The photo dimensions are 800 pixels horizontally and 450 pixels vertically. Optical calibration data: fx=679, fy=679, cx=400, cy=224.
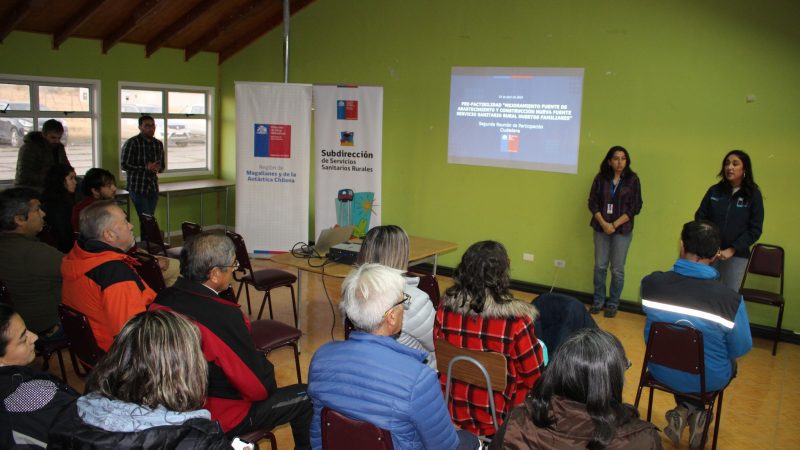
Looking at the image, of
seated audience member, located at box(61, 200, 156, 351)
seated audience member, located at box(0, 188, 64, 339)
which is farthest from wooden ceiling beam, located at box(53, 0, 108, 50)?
seated audience member, located at box(61, 200, 156, 351)

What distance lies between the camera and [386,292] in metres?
2.29

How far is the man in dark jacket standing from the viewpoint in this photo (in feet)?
22.6

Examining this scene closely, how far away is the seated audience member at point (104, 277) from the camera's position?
3.21 m

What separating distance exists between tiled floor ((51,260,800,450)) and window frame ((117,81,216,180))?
3288 mm

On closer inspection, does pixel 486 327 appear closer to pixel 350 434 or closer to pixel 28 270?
pixel 350 434

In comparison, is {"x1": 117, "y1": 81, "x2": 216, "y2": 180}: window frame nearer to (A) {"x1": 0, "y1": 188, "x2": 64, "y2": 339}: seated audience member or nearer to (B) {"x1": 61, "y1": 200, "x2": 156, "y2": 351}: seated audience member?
(A) {"x1": 0, "y1": 188, "x2": 64, "y2": 339}: seated audience member

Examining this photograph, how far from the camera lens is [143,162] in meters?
7.81

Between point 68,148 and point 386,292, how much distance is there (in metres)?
7.06

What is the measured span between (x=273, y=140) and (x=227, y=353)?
15.9ft

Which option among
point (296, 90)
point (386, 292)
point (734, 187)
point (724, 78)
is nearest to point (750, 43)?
point (724, 78)

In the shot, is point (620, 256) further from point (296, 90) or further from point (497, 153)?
point (296, 90)

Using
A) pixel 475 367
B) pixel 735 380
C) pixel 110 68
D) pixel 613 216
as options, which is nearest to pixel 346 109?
pixel 613 216

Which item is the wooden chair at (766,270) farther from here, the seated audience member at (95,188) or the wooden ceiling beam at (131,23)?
the wooden ceiling beam at (131,23)

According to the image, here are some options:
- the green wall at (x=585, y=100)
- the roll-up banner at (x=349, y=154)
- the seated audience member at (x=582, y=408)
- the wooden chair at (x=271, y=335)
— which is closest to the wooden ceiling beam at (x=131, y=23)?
the green wall at (x=585, y=100)
